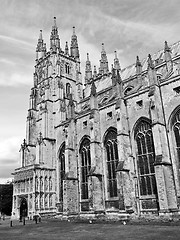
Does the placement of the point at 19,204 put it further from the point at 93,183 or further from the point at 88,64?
the point at 88,64

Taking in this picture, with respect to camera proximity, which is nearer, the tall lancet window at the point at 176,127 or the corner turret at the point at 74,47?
the tall lancet window at the point at 176,127

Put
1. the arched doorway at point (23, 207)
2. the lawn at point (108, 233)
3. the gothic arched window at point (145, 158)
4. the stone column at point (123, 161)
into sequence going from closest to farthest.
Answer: the lawn at point (108, 233), the stone column at point (123, 161), the gothic arched window at point (145, 158), the arched doorway at point (23, 207)

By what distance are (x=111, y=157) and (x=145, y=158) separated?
15.5 ft

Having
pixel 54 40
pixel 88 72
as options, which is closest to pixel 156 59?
pixel 88 72

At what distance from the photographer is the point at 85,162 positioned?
1245 inches

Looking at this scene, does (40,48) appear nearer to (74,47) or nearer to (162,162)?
(74,47)

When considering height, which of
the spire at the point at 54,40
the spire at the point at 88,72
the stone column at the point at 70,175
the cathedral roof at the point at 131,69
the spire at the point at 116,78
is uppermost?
the spire at the point at 54,40

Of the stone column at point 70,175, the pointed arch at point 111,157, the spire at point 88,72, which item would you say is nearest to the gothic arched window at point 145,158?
the pointed arch at point 111,157

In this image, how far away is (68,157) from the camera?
3209 cm

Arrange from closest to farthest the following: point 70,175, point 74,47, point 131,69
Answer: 1. point 70,175
2. point 131,69
3. point 74,47

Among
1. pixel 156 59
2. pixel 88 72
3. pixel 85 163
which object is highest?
pixel 88 72

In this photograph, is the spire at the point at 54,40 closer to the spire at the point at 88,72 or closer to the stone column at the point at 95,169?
the spire at the point at 88,72

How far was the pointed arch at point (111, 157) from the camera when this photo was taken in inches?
1073

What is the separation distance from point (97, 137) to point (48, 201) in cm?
1365
